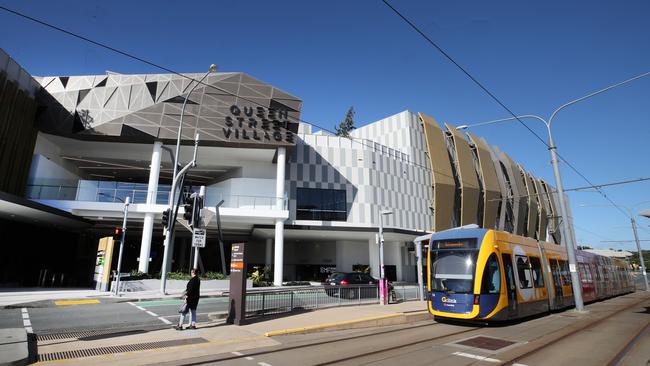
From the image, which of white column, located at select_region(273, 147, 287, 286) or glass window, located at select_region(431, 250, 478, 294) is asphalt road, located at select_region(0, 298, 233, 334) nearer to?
glass window, located at select_region(431, 250, 478, 294)

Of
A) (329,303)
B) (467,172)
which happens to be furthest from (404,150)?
(329,303)

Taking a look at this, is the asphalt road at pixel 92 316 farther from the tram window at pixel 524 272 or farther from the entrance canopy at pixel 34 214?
the tram window at pixel 524 272

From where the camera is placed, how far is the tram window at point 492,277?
451 inches

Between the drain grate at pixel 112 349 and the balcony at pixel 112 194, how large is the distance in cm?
2069

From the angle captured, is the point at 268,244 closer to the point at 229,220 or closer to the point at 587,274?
the point at 229,220

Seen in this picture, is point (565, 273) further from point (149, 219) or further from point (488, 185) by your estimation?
point (488, 185)

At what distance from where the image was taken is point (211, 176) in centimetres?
3950

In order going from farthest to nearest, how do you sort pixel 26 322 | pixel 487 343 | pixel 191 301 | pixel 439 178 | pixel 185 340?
pixel 439 178 → pixel 26 322 → pixel 191 301 → pixel 487 343 → pixel 185 340

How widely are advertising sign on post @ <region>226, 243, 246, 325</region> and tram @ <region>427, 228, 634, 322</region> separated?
6396 millimetres

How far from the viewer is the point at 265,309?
43.0 feet

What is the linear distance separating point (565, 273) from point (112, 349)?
18953 mm

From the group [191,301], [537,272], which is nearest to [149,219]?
[191,301]

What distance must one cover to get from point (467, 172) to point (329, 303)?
122 feet

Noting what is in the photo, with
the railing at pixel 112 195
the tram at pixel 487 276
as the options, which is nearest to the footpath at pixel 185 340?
the tram at pixel 487 276
